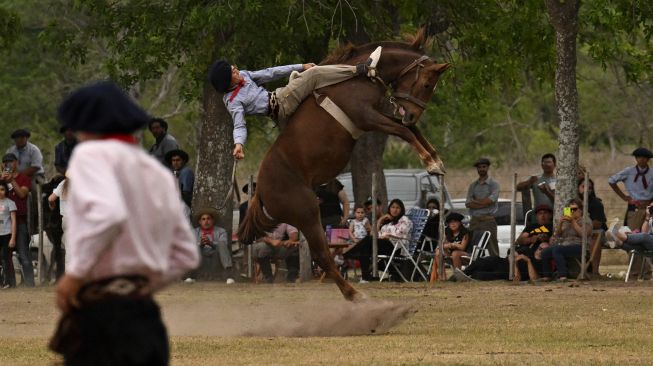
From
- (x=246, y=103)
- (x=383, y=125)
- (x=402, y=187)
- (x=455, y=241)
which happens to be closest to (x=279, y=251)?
(x=455, y=241)

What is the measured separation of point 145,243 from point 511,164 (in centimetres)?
4655

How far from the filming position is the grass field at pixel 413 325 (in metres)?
10.9

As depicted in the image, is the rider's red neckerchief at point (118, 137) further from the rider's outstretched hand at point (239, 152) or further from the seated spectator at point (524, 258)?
the seated spectator at point (524, 258)

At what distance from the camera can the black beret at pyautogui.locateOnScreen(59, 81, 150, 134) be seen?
5668 mm

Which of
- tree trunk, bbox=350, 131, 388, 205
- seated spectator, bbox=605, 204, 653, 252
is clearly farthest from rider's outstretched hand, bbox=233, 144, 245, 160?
tree trunk, bbox=350, 131, 388, 205

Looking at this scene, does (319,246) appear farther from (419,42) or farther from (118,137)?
(118,137)

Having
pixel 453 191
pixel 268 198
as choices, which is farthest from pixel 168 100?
pixel 268 198

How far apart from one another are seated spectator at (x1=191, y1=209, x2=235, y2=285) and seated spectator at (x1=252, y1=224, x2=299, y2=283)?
0.45m

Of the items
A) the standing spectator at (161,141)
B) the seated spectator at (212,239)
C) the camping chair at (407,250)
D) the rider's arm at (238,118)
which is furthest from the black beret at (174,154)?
the rider's arm at (238,118)

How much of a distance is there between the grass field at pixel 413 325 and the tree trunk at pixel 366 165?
7512mm

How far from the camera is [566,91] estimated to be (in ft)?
73.4

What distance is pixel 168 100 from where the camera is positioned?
5206 cm

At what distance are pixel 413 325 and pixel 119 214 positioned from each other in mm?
8708

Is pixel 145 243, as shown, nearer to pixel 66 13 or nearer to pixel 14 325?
pixel 14 325
